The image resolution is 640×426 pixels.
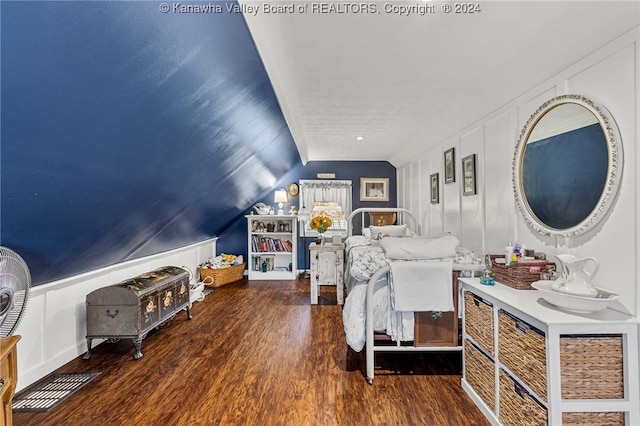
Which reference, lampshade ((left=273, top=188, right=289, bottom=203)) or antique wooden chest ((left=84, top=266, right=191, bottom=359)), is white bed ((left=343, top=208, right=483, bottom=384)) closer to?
antique wooden chest ((left=84, top=266, right=191, bottom=359))

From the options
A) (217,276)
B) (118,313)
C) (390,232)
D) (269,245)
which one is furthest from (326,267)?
(118,313)

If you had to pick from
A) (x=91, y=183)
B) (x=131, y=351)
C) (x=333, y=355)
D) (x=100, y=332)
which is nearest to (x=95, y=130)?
(x=91, y=183)

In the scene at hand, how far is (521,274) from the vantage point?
69.8 inches

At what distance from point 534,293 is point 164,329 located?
125 inches

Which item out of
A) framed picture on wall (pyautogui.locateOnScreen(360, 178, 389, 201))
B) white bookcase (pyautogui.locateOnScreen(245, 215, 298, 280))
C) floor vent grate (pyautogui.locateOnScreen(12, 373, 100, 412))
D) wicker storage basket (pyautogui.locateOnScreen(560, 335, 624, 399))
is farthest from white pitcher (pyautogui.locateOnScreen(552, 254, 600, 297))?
framed picture on wall (pyautogui.locateOnScreen(360, 178, 389, 201))

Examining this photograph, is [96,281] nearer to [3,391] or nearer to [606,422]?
[3,391]

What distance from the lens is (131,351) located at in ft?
8.34

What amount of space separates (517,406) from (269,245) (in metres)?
4.33

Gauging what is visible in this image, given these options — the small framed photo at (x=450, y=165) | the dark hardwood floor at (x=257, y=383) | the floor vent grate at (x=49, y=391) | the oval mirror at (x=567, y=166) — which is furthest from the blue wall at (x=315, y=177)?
the oval mirror at (x=567, y=166)

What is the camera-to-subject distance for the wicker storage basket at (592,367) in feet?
4.17

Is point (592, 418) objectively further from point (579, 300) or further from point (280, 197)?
point (280, 197)

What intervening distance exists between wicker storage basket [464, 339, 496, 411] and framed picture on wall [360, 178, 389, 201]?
3.99 m

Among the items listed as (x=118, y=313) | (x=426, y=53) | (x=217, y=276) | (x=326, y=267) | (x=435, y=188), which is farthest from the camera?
(x=217, y=276)

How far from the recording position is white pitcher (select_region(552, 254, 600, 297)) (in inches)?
53.9
